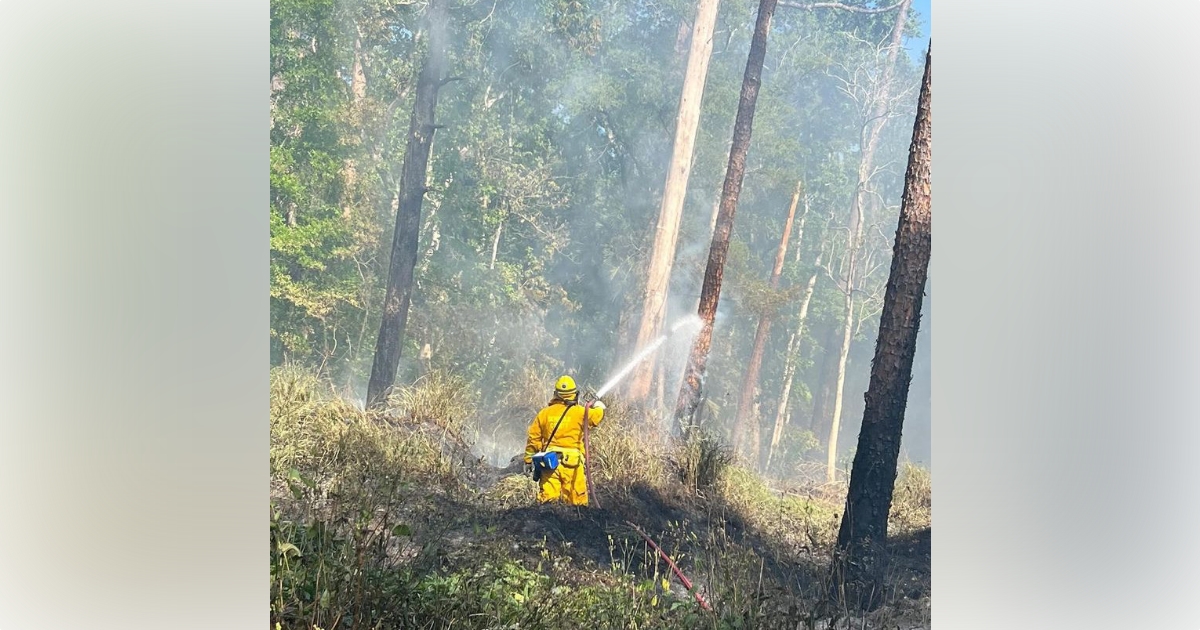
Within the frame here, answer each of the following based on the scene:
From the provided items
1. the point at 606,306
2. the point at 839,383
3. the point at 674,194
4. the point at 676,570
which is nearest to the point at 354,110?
the point at 606,306

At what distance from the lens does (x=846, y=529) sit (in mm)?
6887

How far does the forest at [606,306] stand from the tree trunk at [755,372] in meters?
0.02

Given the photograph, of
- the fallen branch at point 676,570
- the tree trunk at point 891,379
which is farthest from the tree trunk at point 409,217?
the tree trunk at point 891,379

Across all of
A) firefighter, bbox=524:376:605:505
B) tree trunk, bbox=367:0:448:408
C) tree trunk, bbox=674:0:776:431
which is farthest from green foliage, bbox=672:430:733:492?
tree trunk, bbox=367:0:448:408

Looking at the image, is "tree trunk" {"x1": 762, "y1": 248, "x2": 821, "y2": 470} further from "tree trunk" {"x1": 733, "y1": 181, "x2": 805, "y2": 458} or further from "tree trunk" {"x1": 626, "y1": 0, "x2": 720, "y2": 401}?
"tree trunk" {"x1": 626, "y1": 0, "x2": 720, "y2": 401}

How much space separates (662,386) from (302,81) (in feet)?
9.70

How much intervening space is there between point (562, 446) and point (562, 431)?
0.09 metres

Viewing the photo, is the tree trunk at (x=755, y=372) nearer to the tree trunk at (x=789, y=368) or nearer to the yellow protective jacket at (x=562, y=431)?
the tree trunk at (x=789, y=368)

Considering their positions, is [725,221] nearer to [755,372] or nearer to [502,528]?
[755,372]

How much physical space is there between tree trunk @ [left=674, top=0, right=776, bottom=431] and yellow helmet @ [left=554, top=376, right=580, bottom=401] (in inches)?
28.7
